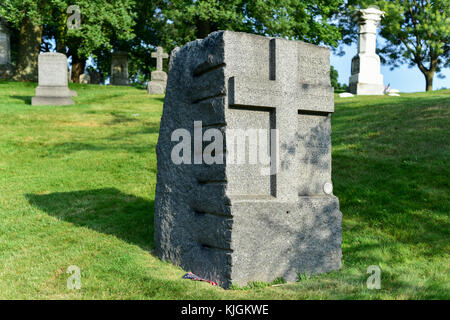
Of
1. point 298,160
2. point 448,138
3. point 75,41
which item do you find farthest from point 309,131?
point 75,41

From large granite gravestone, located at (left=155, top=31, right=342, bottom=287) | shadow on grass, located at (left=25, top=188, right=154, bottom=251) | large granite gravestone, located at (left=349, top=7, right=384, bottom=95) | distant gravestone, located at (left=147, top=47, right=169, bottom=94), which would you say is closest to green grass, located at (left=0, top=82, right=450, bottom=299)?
shadow on grass, located at (left=25, top=188, right=154, bottom=251)

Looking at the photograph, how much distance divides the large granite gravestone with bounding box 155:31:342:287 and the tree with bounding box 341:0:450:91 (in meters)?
26.7

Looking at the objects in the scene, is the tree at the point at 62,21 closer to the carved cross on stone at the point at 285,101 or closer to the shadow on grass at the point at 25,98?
the shadow on grass at the point at 25,98

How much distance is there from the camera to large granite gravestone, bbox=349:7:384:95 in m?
19.5

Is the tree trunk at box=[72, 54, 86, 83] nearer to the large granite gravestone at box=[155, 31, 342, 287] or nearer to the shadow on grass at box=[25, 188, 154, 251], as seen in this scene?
the shadow on grass at box=[25, 188, 154, 251]

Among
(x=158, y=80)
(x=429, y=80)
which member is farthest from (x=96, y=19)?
(x=429, y=80)

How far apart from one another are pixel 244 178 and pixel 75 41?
78.0 ft

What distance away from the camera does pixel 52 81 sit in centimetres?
1628

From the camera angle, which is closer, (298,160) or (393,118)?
(298,160)

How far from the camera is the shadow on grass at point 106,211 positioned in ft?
17.5

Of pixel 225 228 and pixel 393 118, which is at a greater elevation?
pixel 393 118
